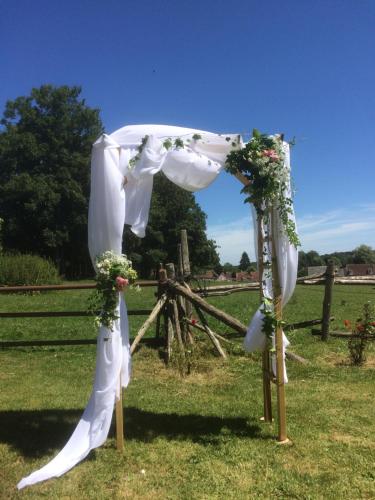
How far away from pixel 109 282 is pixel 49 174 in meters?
38.5

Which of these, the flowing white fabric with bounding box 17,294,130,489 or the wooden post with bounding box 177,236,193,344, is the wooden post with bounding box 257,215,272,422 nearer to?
the flowing white fabric with bounding box 17,294,130,489

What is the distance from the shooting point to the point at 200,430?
523cm

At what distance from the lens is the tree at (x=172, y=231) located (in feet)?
144

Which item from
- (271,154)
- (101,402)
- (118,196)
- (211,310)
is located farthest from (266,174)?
(211,310)

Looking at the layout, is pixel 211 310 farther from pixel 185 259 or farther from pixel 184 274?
pixel 185 259

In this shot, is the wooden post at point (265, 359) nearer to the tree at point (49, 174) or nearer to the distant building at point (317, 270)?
the distant building at point (317, 270)

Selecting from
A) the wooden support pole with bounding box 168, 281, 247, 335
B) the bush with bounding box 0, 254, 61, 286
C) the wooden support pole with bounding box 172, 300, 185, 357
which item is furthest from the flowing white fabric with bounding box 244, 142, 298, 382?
the bush with bounding box 0, 254, 61, 286

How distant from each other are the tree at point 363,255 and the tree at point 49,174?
35.3 m

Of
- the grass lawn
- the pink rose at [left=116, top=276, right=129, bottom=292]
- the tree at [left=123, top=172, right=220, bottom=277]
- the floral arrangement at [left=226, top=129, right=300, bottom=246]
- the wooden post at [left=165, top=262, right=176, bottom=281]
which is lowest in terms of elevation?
the grass lawn

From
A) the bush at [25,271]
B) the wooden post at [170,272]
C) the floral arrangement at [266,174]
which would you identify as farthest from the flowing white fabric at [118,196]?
the bush at [25,271]

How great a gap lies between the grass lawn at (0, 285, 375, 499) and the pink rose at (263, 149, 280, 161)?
3.00m

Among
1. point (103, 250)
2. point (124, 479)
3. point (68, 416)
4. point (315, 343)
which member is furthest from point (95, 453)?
point (315, 343)

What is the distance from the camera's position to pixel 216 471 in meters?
4.24

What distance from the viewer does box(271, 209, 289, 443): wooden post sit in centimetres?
487
